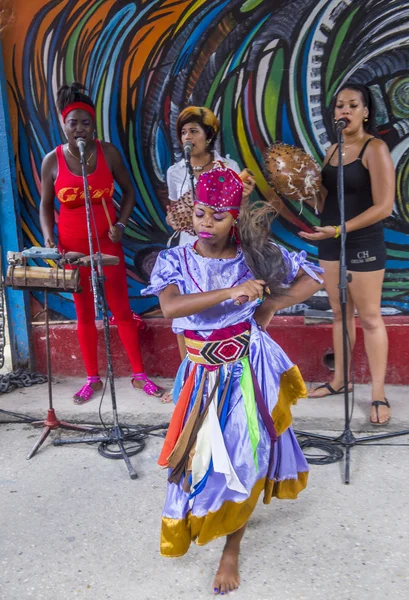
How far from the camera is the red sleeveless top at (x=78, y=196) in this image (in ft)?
14.0

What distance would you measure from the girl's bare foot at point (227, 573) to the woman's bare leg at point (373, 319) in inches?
67.7

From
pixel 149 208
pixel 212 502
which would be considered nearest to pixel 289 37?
pixel 149 208

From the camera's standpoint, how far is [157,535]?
2752 millimetres

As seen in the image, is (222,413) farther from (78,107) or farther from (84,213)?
(78,107)

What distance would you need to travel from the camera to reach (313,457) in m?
3.41

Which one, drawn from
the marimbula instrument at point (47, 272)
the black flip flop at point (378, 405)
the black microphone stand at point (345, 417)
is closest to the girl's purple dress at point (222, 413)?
the black microphone stand at point (345, 417)

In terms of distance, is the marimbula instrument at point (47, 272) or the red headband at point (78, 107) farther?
the red headband at point (78, 107)

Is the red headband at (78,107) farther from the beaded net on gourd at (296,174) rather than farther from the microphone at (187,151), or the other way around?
the beaded net on gourd at (296,174)

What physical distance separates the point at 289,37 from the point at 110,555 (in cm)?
379

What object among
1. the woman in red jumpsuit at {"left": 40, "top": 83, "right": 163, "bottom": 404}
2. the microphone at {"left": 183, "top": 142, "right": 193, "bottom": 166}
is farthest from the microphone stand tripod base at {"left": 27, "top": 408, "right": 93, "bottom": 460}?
the microphone at {"left": 183, "top": 142, "right": 193, "bottom": 166}

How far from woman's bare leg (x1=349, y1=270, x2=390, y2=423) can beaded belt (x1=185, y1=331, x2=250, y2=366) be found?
5.37ft

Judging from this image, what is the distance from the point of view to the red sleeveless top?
14.0 feet

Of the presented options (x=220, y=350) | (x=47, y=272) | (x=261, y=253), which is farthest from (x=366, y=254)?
(x=47, y=272)

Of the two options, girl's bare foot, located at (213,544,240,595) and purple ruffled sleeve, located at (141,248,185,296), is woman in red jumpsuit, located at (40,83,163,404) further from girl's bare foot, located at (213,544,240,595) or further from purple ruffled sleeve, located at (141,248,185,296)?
girl's bare foot, located at (213,544,240,595)
